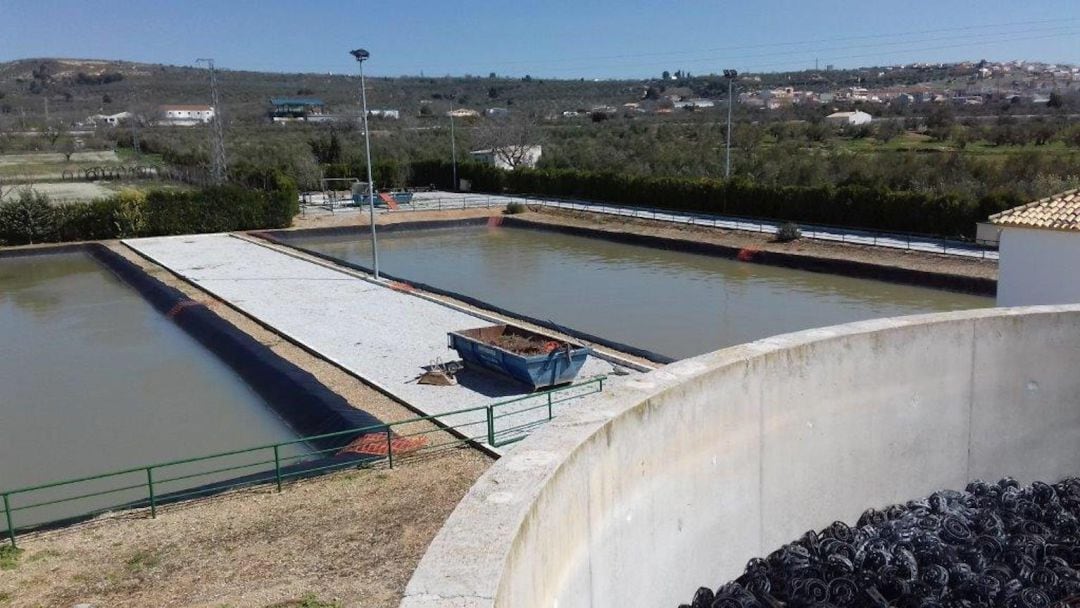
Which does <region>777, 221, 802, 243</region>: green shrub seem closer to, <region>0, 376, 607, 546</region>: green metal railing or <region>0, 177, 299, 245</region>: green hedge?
<region>0, 376, 607, 546</region>: green metal railing

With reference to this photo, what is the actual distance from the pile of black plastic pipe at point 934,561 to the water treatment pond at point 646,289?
1150 cm

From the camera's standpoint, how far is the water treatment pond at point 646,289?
23656 millimetres

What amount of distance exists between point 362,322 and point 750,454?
16352 millimetres

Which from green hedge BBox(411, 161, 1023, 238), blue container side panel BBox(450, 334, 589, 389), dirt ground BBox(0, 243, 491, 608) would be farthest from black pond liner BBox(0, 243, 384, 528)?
green hedge BBox(411, 161, 1023, 238)

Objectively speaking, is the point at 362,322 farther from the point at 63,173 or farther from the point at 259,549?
the point at 63,173

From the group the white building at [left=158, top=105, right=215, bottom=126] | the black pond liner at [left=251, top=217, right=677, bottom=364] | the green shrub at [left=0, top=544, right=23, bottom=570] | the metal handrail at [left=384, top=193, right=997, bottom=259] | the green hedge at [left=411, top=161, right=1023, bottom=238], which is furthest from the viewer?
the white building at [left=158, top=105, right=215, bottom=126]

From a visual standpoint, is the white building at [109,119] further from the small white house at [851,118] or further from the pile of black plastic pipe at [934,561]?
the pile of black plastic pipe at [934,561]

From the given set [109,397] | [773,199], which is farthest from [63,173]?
[109,397]

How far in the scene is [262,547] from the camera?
33.8ft

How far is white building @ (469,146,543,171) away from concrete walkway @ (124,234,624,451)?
30864mm

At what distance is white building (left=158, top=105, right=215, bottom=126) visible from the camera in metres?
133

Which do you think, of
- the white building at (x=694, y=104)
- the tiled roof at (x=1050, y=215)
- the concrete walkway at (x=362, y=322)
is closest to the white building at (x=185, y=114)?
the white building at (x=694, y=104)

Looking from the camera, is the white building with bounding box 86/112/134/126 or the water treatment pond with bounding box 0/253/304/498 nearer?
the water treatment pond with bounding box 0/253/304/498

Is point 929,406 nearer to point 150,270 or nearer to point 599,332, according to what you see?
point 599,332
